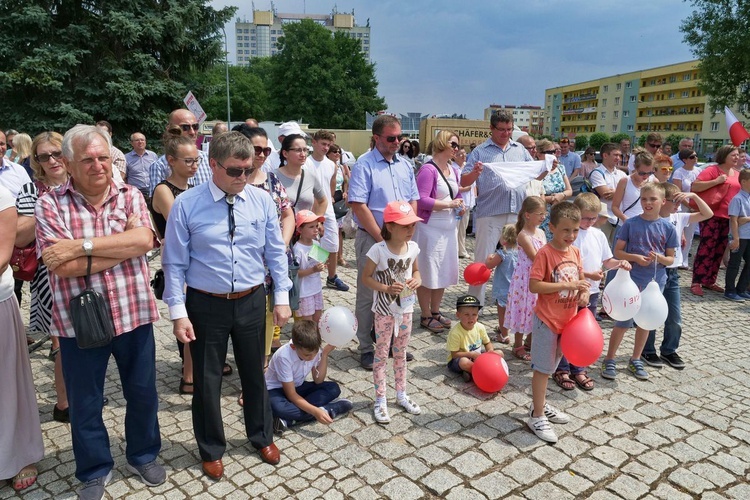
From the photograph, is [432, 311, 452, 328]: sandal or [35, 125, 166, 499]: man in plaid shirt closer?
[35, 125, 166, 499]: man in plaid shirt

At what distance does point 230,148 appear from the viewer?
3000 millimetres

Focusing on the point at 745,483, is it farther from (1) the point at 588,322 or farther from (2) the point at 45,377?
(2) the point at 45,377

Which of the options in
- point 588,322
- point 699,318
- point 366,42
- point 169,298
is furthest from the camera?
point 366,42

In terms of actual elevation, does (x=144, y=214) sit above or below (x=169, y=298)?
above

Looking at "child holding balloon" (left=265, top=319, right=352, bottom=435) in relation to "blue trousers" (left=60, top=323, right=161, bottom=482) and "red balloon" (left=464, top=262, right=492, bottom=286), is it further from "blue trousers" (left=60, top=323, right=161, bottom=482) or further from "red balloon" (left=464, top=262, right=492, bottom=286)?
"red balloon" (left=464, top=262, right=492, bottom=286)

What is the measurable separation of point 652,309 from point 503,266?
1.65 m

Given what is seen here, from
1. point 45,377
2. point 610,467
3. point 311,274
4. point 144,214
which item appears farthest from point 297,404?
point 45,377

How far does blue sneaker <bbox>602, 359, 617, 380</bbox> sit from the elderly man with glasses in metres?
3.95

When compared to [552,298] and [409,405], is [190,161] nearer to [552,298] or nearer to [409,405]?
[409,405]

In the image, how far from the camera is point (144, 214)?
10.2 feet

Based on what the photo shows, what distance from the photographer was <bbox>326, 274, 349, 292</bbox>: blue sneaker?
7551mm

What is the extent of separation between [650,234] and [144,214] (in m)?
4.22

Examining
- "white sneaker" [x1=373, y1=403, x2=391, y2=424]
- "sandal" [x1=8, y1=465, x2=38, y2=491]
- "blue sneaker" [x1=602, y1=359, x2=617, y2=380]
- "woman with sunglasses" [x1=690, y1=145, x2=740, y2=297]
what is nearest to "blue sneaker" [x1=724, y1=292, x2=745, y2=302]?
"woman with sunglasses" [x1=690, y1=145, x2=740, y2=297]

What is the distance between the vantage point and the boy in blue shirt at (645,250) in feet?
15.6
